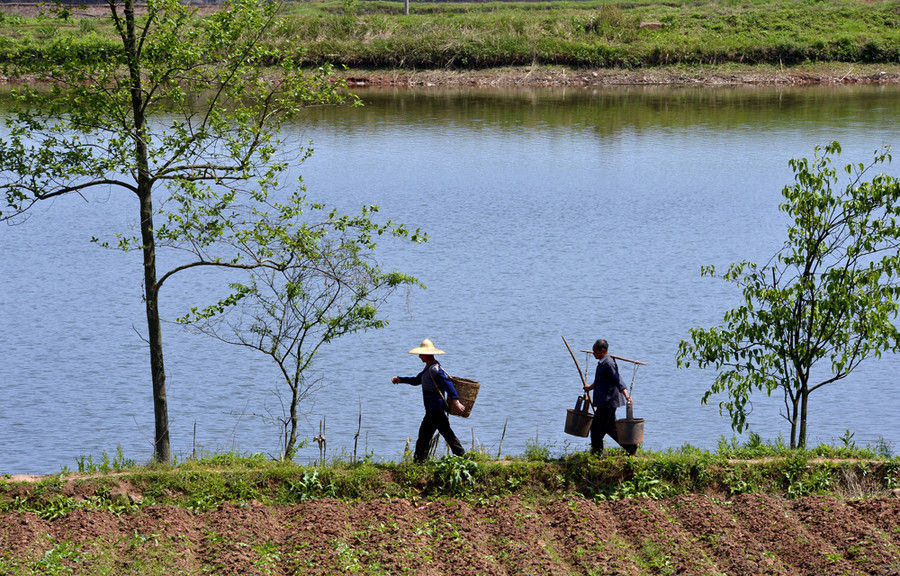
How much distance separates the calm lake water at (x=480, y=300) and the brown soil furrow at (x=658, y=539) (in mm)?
4899

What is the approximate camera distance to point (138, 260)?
3359cm

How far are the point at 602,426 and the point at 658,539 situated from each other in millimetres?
2427

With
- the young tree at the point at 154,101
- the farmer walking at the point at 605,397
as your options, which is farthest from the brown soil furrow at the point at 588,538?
the young tree at the point at 154,101

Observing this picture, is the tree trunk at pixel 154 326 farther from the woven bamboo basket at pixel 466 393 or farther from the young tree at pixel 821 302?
the young tree at pixel 821 302

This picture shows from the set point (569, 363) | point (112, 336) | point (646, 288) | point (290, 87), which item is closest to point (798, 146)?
point (646, 288)

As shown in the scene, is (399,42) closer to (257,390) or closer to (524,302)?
(524,302)

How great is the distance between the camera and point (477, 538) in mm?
13188

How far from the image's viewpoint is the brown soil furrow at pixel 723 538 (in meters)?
12.4

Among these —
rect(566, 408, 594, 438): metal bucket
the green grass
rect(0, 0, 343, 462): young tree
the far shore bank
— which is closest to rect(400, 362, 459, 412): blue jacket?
the green grass

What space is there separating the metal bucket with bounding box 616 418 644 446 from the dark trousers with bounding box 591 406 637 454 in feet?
0.44

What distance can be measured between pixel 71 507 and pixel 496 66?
6407 centimetres

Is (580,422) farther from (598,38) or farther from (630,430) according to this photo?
(598,38)

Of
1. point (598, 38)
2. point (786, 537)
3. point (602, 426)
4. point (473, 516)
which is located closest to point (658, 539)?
point (786, 537)

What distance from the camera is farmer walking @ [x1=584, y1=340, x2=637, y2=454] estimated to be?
15.0 metres
